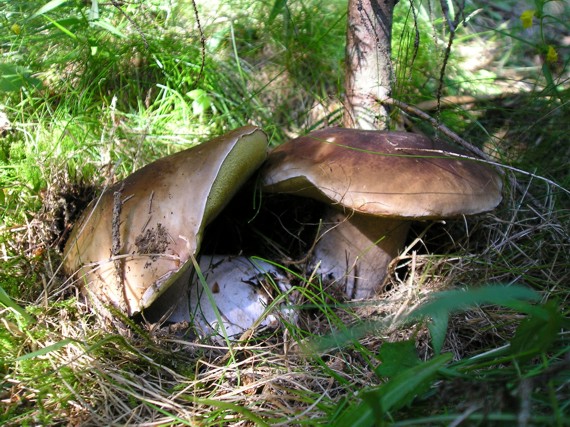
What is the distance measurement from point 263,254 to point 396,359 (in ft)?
2.89

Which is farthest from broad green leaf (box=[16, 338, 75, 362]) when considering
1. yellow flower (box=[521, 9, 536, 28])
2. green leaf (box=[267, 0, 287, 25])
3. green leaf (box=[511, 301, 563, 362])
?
yellow flower (box=[521, 9, 536, 28])

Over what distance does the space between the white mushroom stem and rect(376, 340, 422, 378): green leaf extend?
61 centimetres

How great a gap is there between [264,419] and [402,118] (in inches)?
57.7

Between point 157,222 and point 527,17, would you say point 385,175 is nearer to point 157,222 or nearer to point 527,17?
point 157,222

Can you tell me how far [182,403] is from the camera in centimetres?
127

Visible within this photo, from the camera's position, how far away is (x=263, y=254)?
1.89 metres

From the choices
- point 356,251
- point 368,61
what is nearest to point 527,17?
point 368,61

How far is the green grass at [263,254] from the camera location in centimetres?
104

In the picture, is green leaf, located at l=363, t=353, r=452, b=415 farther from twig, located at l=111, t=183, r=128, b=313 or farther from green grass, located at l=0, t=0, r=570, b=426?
twig, located at l=111, t=183, r=128, b=313

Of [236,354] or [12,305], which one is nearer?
[12,305]

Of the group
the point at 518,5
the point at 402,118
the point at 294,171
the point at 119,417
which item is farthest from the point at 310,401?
the point at 518,5

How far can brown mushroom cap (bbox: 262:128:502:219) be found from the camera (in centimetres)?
136

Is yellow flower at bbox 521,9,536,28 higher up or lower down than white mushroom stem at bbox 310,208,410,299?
higher up

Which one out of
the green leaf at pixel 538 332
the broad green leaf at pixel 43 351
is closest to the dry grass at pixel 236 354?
the broad green leaf at pixel 43 351
